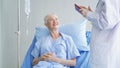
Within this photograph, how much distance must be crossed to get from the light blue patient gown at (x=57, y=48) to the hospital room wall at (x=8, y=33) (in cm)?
83

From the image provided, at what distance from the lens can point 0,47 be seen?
10.1 feet

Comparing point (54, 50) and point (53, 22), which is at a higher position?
point (53, 22)

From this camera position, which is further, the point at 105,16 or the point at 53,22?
the point at 53,22

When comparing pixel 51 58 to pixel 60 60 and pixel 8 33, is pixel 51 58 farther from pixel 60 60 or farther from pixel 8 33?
pixel 8 33

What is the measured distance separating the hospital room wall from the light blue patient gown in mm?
829

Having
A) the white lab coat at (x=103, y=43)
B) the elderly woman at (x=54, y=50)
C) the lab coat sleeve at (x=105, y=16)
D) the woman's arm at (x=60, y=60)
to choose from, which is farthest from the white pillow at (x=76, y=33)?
the lab coat sleeve at (x=105, y=16)

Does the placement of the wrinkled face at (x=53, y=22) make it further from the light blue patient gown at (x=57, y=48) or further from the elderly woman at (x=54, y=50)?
the light blue patient gown at (x=57, y=48)

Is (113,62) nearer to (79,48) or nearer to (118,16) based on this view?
(118,16)

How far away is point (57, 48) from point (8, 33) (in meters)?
1.09

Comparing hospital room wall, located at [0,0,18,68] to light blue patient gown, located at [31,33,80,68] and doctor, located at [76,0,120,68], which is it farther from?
doctor, located at [76,0,120,68]

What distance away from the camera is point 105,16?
4.98 ft

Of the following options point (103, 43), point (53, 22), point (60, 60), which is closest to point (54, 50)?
point (60, 60)

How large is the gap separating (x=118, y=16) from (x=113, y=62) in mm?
361

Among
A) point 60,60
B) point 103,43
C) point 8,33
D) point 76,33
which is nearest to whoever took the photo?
point 103,43
